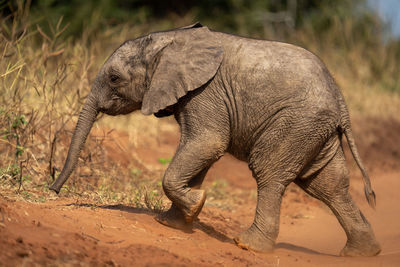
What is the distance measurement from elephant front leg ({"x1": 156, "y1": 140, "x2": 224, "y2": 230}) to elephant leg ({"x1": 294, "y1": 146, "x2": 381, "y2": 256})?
0.99 metres

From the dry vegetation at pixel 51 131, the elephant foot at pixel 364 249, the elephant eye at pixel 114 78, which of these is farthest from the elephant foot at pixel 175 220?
the elephant foot at pixel 364 249

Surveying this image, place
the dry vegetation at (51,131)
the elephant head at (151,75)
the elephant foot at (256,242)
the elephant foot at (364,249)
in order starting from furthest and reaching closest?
the dry vegetation at (51,131), the elephant foot at (364,249), the elephant foot at (256,242), the elephant head at (151,75)

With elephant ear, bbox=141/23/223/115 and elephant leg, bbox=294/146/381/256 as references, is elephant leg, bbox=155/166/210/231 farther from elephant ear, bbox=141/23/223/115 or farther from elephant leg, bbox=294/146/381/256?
elephant leg, bbox=294/146/381/256

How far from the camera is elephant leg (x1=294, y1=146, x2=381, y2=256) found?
563 centimetres

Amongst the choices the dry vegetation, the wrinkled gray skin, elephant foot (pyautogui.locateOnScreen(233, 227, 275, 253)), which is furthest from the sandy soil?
the dry vegetation

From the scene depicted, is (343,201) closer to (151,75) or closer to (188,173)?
(188,173)

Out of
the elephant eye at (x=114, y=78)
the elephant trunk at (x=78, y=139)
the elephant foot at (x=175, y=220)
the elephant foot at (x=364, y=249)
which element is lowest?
the elephant foot at (x=364, y=249)

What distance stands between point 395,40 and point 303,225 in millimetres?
9201

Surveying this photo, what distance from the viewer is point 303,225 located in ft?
24.8

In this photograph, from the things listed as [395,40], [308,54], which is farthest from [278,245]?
[395,40]

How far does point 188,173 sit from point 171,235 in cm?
52

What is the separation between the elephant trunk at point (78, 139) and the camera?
214 inches

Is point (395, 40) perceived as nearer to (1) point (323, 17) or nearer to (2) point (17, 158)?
(1) point (323, 17)

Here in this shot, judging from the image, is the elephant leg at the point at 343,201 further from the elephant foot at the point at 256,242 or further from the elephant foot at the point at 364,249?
the elephant foot at the point at 256,242
